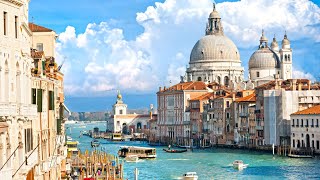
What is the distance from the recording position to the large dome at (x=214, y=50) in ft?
259

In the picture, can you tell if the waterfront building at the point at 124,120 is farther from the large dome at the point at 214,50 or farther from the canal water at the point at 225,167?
the canal water at the point at 225,167

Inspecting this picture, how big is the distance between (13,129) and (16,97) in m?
0.59

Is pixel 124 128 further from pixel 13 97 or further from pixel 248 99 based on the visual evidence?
pixel 13 97

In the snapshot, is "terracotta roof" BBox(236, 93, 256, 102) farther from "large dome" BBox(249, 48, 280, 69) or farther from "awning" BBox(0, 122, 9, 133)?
"awning" BBox(0, 122, 9, 133)

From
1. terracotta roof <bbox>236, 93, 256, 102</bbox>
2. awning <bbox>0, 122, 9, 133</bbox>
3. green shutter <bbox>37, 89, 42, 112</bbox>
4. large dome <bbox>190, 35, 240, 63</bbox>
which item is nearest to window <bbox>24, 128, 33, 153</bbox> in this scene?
green shutter <bbox>37, 89, 42, 112</bbox>

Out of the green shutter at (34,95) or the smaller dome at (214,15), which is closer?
the green shutter at (34,95)

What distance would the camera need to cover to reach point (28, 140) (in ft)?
38.8

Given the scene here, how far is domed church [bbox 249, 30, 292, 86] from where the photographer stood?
76750mm

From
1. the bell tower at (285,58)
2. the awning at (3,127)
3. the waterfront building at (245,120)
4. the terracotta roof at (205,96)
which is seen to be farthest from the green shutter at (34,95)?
the bell tower at (285,58)

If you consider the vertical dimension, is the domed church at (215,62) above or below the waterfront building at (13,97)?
above

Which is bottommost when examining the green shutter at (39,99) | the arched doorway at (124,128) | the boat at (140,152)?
the boat at (140,152)

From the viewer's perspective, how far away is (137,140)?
8525cm

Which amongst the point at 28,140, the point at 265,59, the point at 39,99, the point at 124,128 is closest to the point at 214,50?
the point at 265,59

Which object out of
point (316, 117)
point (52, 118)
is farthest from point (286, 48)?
point (52, 118)
